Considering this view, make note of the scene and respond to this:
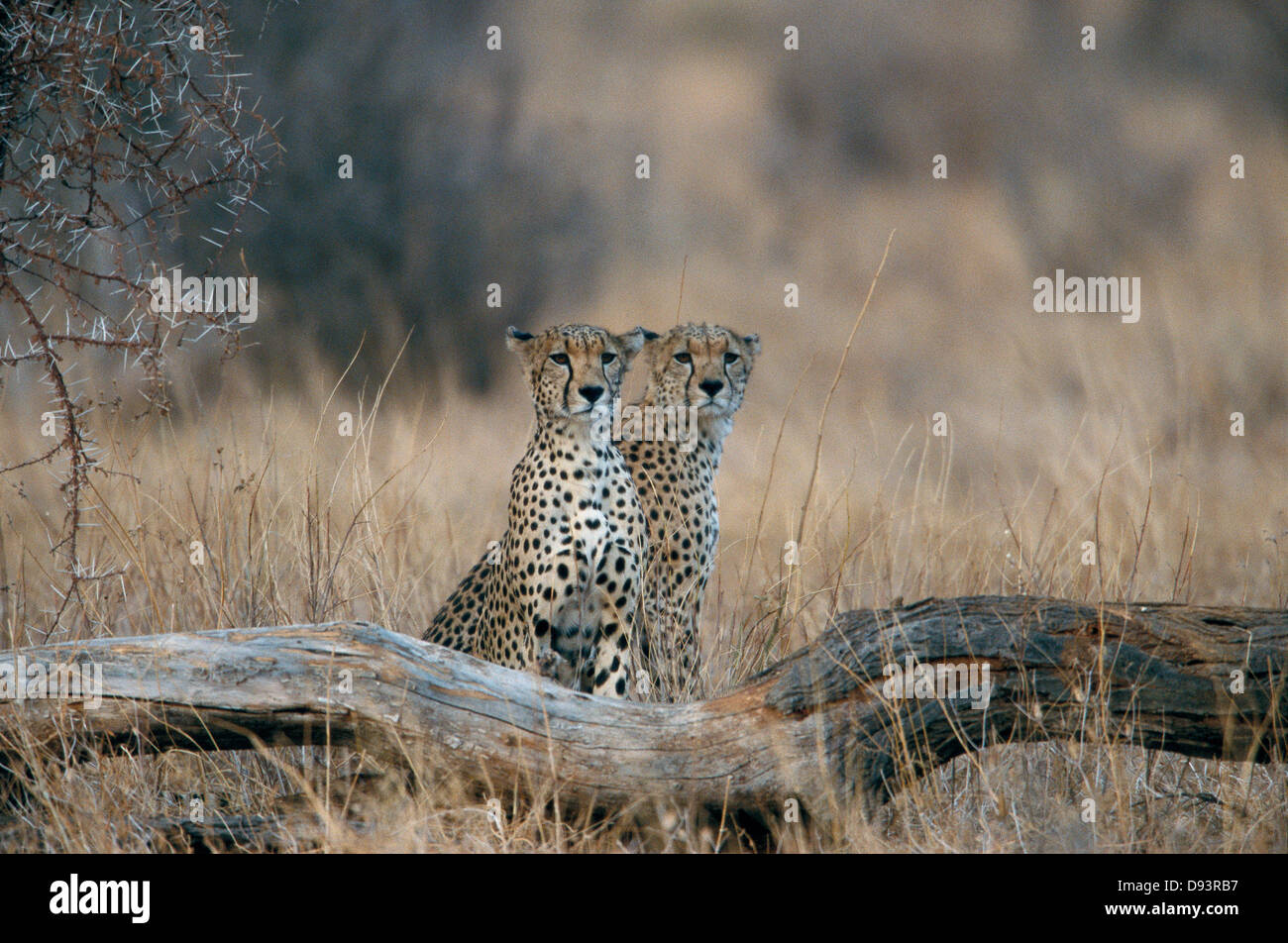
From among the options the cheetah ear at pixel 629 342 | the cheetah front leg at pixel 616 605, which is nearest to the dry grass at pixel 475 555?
the cheetah front leg at pixel 616 605

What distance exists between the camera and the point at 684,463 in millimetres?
4664

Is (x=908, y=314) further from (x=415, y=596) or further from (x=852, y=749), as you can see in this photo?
(x=852, y=749)

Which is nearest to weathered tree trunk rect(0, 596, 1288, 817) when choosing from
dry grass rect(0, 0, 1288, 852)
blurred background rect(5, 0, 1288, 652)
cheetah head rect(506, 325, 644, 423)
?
dry grass rect(0, 0, 1288, 852)

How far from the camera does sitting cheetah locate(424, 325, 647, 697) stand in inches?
155

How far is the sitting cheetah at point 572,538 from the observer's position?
12.9 feet

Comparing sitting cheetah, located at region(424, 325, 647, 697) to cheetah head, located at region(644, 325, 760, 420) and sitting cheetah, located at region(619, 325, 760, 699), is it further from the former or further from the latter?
cheetah head, located at region(644, 325, 760, 420)

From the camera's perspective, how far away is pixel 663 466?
15.2ft

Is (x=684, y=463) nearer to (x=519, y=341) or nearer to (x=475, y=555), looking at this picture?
(x=519, y=341)

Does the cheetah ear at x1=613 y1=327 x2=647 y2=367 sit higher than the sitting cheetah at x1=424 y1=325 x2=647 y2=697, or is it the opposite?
the cheetah ear at x1=613 y1=327 x2=647 y2=367

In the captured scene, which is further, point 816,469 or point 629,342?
point 629,342

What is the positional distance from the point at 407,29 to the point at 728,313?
487 centimetres

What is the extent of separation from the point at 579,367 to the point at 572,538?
1.65 ft

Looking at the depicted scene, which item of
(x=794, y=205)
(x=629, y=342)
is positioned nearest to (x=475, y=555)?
(x=629, y=342)

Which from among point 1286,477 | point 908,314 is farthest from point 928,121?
point 1286,477
